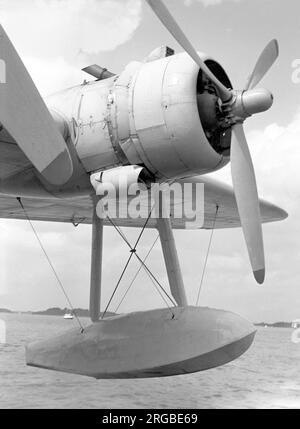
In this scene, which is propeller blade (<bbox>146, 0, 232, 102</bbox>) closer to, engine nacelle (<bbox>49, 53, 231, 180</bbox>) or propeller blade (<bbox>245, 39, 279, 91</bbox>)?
engine nacelle (<bbox>49, 53, 231, 180</bbox>)

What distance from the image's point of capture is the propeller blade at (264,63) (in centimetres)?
862

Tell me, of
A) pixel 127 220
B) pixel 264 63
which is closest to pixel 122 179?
pixel 264 63

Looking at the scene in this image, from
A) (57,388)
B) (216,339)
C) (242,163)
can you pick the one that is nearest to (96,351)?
(216,339)

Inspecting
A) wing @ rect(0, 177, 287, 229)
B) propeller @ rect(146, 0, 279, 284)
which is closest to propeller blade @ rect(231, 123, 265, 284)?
propeller @ rect(146, 0, 279, 284)

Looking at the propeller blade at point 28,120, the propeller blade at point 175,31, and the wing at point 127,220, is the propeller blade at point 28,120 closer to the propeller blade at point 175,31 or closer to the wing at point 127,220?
the propeller blade at point 175,31

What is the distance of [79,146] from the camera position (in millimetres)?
8648

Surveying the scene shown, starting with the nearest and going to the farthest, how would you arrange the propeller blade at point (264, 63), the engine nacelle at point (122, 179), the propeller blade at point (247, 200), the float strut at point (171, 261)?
the engine nacelle at point (122, 179), the propeller blade at point (247, 200), the propeller blade at point (264, 63), the float strut at point (171, 261)

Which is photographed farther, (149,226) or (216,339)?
(149,226)

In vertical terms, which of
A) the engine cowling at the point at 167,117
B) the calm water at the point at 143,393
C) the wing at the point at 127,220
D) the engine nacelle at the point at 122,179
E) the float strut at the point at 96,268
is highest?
the wing at the point at 127,220

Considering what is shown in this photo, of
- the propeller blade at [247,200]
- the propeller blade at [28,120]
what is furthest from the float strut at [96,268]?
the propeller blade at [28,120]

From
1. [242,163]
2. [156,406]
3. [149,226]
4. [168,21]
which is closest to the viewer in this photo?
[168,21]

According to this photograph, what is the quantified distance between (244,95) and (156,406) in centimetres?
770
